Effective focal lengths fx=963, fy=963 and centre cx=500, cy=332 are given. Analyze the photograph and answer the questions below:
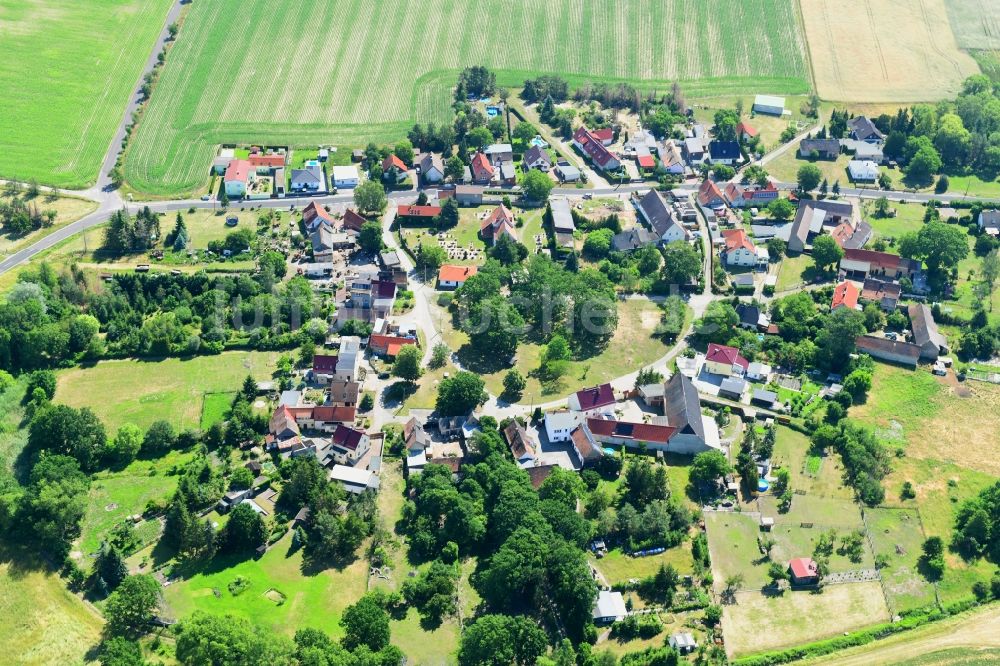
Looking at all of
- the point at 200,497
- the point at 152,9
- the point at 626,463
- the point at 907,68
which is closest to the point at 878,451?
the point at 626,463

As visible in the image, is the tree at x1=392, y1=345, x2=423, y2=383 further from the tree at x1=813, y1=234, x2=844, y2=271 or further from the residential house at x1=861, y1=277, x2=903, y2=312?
the residential house at x1=861, y1=277, x2=903, y2=312

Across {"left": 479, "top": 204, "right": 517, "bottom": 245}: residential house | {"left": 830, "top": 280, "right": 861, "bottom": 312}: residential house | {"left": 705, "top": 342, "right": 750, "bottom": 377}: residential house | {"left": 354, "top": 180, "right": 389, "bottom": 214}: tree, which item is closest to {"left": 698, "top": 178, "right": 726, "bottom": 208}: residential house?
{"left": 830, "top": 280, "right": 861, "bottom": 312}: residential house

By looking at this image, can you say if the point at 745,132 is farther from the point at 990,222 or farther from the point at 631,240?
the point at 631,240

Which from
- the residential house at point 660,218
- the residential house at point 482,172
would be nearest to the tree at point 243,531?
the residential house at point 660,218

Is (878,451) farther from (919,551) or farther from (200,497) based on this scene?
(200,497)

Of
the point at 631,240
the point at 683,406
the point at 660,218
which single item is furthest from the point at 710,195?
the point at 683,406

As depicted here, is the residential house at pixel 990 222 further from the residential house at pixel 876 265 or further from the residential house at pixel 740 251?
the residential house at pixel 740 251
